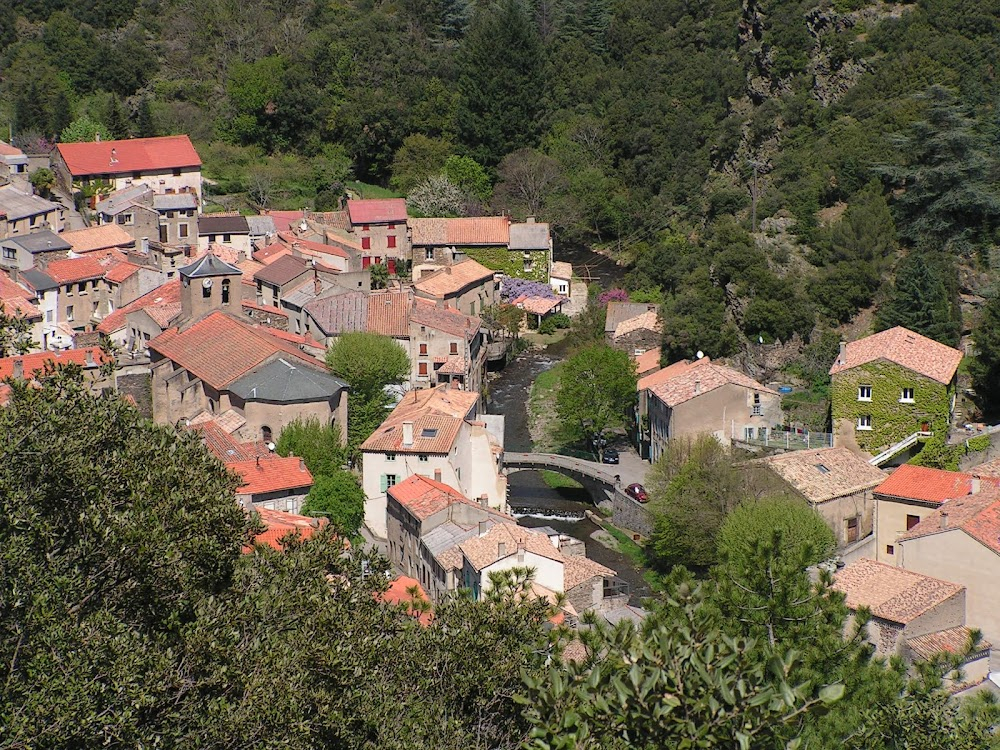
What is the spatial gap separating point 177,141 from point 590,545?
39.8 meters

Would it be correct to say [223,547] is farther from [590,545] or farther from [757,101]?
[757,101]

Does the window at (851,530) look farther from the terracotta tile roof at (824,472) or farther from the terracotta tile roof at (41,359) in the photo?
the terracotta tile roof at (41,359)

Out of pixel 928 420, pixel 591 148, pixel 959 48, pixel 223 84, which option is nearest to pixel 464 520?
pixel 928 420

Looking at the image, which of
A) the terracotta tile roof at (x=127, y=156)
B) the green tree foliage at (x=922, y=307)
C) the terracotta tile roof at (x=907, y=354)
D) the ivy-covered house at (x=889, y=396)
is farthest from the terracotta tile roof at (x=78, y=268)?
the green tree foliage at (x=922, y=307)

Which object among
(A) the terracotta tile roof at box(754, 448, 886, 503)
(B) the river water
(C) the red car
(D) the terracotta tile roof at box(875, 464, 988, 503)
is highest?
(D) the terracotta tile roof at box(875, 464, 988, 503)

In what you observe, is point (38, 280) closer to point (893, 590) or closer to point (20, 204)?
point (20, 204)

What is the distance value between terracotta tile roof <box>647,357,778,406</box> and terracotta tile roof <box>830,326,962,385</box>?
117 inches

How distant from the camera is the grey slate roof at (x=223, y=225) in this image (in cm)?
6656

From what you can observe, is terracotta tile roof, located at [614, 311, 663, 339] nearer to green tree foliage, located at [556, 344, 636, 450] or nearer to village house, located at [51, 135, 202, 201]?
green tree foliage, located at [556, 344, 636, 450]

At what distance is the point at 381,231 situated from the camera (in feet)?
229

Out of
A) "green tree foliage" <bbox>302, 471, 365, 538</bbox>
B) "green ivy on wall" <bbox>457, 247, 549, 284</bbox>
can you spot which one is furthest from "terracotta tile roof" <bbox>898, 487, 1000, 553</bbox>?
"green ivy on wall" <bbox>457, 247, 549, 284</bbox>

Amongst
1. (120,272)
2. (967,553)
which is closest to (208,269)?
(120,272)

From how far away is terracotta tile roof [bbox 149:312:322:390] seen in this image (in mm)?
47188

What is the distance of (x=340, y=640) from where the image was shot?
15.6m
